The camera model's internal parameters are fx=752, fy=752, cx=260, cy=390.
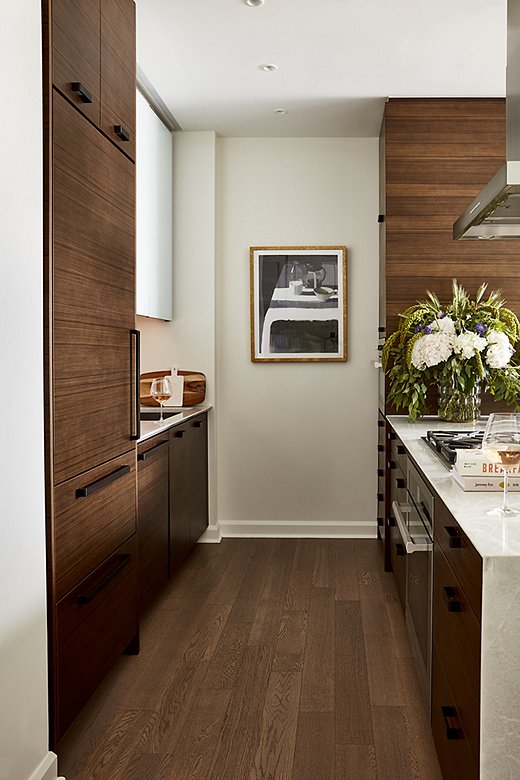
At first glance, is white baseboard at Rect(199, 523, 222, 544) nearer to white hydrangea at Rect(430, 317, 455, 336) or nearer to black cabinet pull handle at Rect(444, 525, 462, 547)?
white hydrangea at Rect(430, 317, 455, 336)

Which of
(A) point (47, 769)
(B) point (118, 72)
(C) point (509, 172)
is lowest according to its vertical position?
(A) point (47, 769)

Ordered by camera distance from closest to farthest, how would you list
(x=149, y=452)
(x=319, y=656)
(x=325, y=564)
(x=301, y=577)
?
(x=319, y=656) → (x=149, y=452) → (x=301, y=577) → (x=325, y=564)

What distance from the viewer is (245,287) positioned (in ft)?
16.5

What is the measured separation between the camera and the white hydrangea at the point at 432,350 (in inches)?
146

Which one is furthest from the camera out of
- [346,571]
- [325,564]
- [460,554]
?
[325,564]

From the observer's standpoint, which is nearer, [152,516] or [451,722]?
[451,722]

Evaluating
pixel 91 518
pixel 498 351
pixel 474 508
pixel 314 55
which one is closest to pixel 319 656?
pixel 91 518

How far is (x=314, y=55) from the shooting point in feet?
11.8

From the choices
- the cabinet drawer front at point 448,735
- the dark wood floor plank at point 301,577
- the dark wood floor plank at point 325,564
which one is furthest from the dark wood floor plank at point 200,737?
the dark wood floor plank at point 325,564

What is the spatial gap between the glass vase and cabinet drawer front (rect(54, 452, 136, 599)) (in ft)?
5.67

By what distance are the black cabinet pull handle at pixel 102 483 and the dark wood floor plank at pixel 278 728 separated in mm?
947

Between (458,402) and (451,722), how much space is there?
2.17m

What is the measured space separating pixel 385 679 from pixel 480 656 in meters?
1.47

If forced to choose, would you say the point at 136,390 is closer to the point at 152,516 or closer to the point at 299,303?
the point at 152,516
